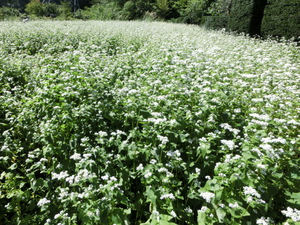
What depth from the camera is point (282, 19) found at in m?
10.8

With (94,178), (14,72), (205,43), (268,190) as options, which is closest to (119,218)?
(94,178)

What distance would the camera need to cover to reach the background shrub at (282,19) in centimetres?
1012

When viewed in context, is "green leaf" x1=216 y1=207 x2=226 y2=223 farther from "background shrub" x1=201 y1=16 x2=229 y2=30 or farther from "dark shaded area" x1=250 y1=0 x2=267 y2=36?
"background shrub" x1=201 y1=16 x2=229 y2=30

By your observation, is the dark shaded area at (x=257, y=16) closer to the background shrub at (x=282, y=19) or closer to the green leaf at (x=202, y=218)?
the background shrub at (x=282, y=19)

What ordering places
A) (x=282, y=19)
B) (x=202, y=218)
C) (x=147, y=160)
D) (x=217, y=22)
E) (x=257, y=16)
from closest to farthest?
(x=202, y=218) < (x=147, y=160) < (x=282, y=19) < (x=257, y=16) < (x=217, y=22)

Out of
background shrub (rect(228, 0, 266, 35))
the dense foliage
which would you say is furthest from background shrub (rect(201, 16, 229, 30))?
the dense foliage

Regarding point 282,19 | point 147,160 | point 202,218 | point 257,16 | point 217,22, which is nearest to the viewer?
point 202,218

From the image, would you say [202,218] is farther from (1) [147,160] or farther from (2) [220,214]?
(1) [147,160]

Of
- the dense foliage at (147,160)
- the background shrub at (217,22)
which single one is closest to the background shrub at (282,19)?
the background shrub at (217,22)

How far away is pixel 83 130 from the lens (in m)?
3.10

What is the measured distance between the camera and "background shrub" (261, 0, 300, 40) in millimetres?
10117

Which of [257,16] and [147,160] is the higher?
[257,16]

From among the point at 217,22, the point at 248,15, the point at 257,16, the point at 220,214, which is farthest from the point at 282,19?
the point at 220,214

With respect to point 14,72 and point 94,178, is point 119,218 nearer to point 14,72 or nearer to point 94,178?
point 94,178
